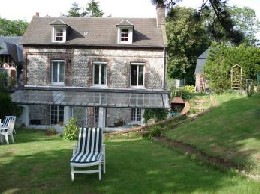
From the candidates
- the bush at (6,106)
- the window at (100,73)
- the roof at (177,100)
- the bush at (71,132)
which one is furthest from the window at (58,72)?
the bush at (71,132)

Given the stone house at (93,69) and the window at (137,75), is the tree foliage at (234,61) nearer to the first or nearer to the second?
the stone house at (93,69)

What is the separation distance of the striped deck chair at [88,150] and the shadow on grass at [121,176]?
0.44 meters

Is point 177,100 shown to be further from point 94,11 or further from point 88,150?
point 94,11

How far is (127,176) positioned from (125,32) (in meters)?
18.9

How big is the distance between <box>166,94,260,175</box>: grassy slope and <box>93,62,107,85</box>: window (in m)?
8.48

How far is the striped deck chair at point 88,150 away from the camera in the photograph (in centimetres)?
974

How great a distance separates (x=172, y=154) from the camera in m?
12.7

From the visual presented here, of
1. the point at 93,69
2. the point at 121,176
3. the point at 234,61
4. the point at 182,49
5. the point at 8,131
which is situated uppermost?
the point at 182,49

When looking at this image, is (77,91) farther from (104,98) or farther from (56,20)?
(56,20)

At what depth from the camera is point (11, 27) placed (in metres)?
76.1

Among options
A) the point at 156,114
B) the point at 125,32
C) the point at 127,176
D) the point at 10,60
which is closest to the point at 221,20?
the point at 127,176

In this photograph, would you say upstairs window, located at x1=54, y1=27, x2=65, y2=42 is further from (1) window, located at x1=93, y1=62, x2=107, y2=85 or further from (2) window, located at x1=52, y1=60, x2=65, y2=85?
(1) window, located at x1=93, y1=62, x2=107, y2=85

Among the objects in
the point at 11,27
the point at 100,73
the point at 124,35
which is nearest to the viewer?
the point at 100,73

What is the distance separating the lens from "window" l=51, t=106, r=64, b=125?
27.6 meters
